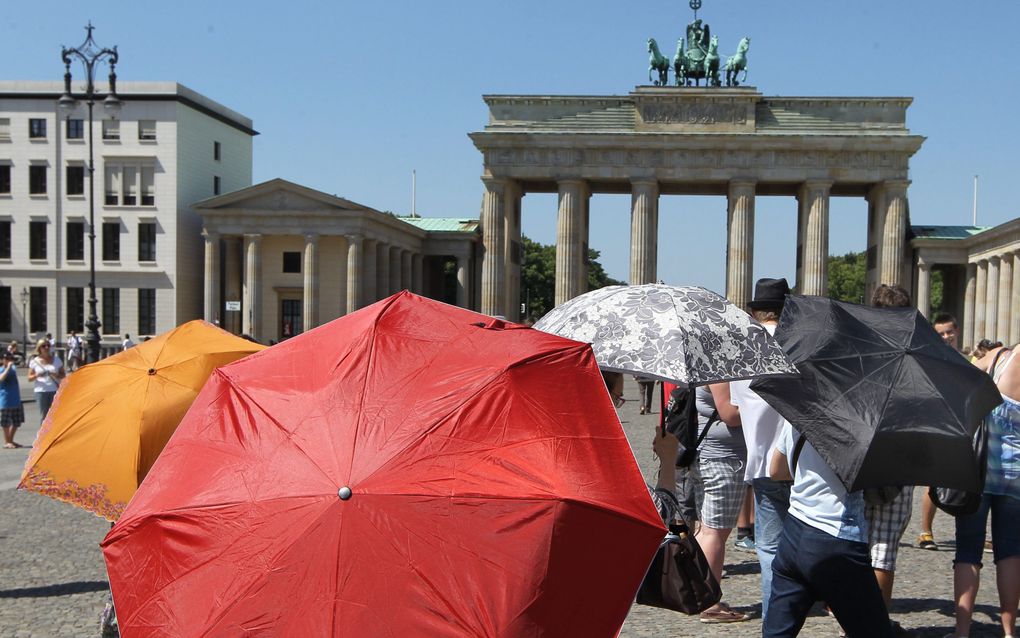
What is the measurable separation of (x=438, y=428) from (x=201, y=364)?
3492 mm

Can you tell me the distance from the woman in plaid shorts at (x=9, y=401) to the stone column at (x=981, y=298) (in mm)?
48492

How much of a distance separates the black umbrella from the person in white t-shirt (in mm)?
304

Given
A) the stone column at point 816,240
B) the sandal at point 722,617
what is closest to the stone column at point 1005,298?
the stone column at point 816,240

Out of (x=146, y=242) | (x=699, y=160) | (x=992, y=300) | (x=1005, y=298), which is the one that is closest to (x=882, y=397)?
(x=1005, y=298)

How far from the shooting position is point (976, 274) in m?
56.3

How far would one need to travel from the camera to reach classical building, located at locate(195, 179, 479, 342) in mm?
55281

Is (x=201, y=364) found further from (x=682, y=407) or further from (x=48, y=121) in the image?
(x=48, y=121)

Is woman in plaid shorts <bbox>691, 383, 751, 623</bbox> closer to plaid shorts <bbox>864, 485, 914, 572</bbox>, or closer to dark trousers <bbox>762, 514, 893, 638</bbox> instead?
plaid shorts <bbox>864, 485, 914, 572</bbox>

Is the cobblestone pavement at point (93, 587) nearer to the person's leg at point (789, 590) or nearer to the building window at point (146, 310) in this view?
the person's leg at point (789, 590)

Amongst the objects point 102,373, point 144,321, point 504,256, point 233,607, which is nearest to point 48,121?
point 144,321

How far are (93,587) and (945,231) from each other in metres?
58.9

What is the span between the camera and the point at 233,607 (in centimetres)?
326

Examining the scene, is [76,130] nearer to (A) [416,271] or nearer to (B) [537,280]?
(A) [416,271]

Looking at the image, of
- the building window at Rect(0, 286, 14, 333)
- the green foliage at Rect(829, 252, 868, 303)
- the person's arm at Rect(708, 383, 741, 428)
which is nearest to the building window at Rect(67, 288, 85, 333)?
the building window at Rect(0, 286, 14, 333)
